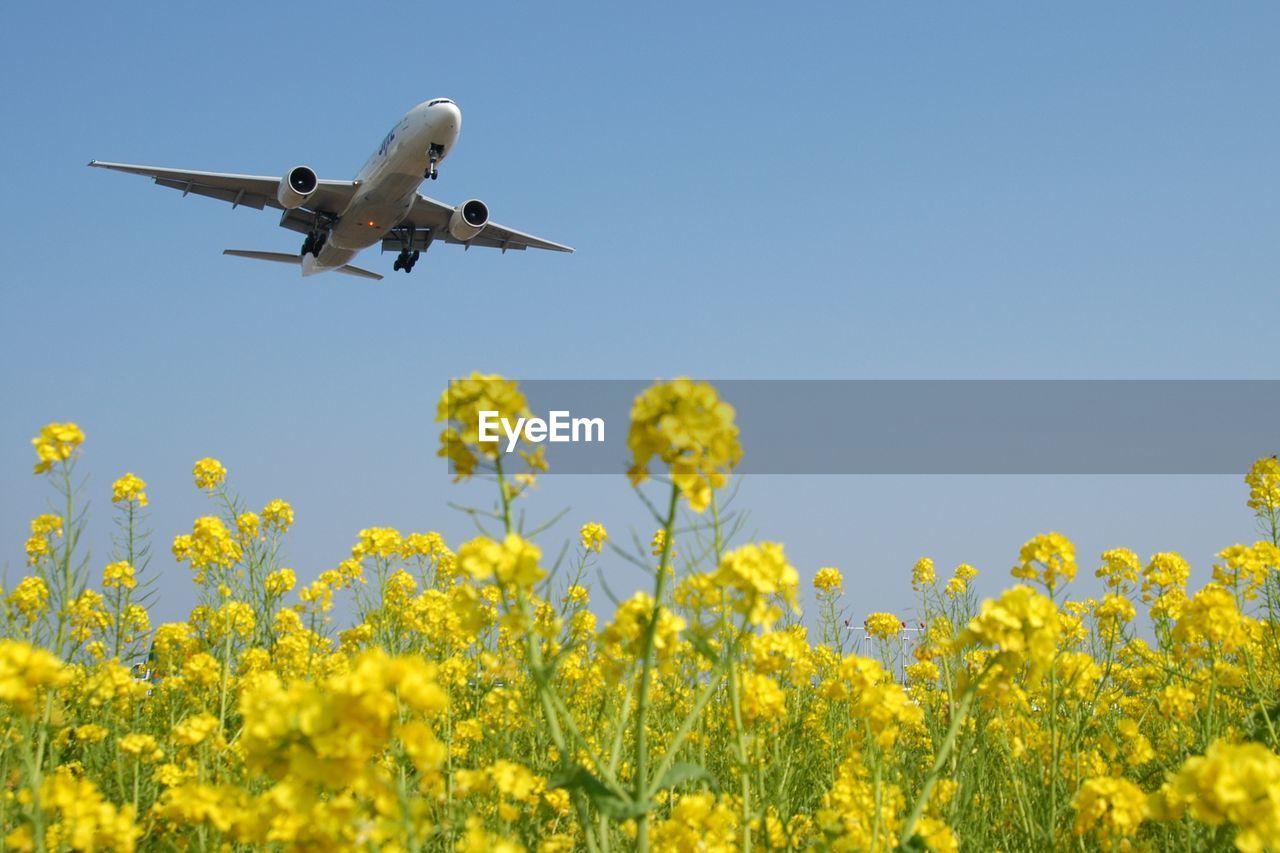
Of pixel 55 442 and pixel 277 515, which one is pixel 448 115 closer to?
pixel 277 515

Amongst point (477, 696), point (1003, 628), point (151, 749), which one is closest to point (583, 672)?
point (477, 696)

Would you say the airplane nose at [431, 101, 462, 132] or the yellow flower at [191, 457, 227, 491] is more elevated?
the airplane nose at [431, 101, 462, 132]

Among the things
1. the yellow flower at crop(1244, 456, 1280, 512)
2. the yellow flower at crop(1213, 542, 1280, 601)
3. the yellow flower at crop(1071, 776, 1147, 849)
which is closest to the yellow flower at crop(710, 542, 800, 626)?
the yellow flower at crop(1071, 776, 1147, 849)

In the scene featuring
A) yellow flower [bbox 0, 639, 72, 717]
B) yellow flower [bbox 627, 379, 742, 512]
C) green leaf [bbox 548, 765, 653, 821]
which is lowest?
green leaf [bbox 548, 765, 653, 821]

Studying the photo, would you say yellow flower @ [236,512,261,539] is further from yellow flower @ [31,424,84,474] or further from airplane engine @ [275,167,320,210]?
airplane engine @ [275,167,320,210]

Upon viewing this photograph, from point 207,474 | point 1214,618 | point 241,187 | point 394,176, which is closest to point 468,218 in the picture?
point 394,176

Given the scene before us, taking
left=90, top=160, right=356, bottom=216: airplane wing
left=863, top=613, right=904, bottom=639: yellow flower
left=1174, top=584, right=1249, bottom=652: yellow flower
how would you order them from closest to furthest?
left=1174, top=584, right=1249, bottom=652: yellow flower
left=863, top=613, right=904, bottom=639: yellow flower
left=90, top=160, right=356, bottom=216: airplane wing

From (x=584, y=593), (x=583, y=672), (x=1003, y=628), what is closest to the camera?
(x=1003, y=628)

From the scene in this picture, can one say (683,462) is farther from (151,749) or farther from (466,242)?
(466,242)
